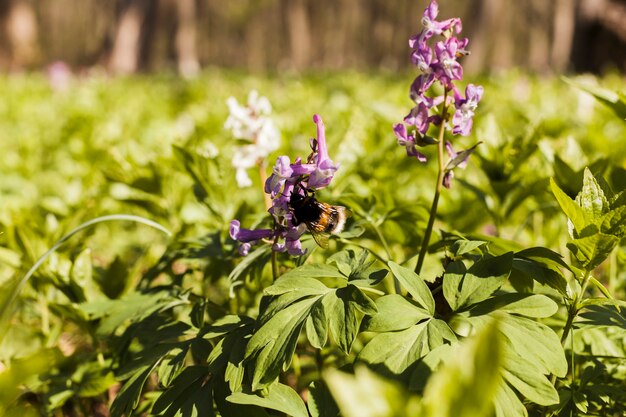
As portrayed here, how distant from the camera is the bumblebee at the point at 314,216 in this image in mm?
1382

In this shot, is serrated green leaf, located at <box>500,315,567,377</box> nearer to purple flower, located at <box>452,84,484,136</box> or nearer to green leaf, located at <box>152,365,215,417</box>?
purple flower, located at <box>452,84,484,136</box>

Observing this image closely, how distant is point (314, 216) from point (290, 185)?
9cm

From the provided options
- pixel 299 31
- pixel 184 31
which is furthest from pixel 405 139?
pixel 299 31

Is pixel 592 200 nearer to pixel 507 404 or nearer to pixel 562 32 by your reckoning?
pixel 507 404

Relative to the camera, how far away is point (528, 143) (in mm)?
2260

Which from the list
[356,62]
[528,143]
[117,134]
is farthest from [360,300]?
[356,62]

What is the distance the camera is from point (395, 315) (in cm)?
125

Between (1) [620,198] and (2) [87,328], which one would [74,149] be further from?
(1) [620,198]

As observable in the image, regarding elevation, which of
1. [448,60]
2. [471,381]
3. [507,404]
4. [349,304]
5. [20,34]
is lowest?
[20,34]

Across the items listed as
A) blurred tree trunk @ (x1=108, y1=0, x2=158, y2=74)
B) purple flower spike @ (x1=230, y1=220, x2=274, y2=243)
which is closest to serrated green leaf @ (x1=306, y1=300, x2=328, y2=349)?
purple flower spike @ (x1=230, y1=220, x2=274, y2=243)

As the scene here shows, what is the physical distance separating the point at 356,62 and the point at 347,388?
35.7 metres

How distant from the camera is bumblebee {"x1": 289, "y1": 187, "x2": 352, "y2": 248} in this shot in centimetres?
138

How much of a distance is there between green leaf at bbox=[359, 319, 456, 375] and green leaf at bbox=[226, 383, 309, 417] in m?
0.21

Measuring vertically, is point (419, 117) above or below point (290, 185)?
above
